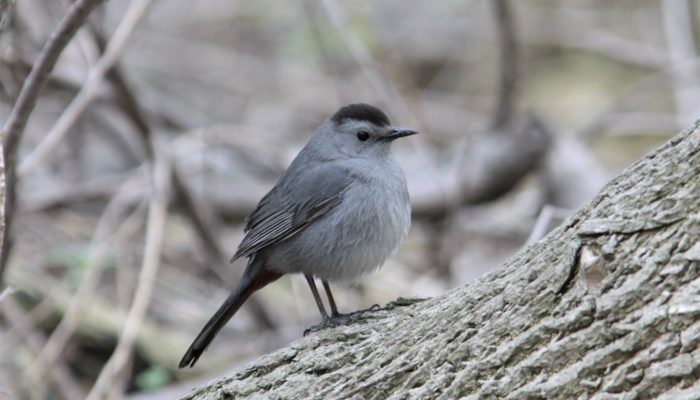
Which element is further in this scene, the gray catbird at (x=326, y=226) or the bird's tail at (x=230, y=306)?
the gray catbird at (x=326, y=226)

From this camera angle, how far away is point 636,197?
6.99ft

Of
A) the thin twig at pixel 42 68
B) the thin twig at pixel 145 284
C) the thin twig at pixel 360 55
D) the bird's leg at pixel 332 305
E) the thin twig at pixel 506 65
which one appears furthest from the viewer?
the thin twig at pixel 506 65

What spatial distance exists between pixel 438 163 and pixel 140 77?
4.03 meters

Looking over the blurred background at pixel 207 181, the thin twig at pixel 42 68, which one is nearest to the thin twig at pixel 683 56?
the blurred background at pixel 207 181

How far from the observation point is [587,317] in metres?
2.12

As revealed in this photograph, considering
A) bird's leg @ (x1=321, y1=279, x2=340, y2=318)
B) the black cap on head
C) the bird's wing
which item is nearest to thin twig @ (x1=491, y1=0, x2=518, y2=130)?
the black cap on head

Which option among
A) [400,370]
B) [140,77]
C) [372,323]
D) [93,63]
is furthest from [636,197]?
[140,77]

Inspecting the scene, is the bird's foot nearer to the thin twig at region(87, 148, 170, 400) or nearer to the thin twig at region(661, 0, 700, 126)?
the thin twig at region(87, 148, 170, 400)

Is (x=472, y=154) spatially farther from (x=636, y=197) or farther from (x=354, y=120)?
(x=636, y=197)

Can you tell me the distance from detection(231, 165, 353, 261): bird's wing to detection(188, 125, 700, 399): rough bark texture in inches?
53.4

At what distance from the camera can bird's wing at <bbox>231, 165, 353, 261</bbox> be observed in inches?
152

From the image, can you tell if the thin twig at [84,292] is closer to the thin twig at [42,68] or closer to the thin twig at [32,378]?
the thin twig at [32,378]

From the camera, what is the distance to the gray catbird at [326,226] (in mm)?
3771

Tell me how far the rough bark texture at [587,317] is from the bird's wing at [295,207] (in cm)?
136
